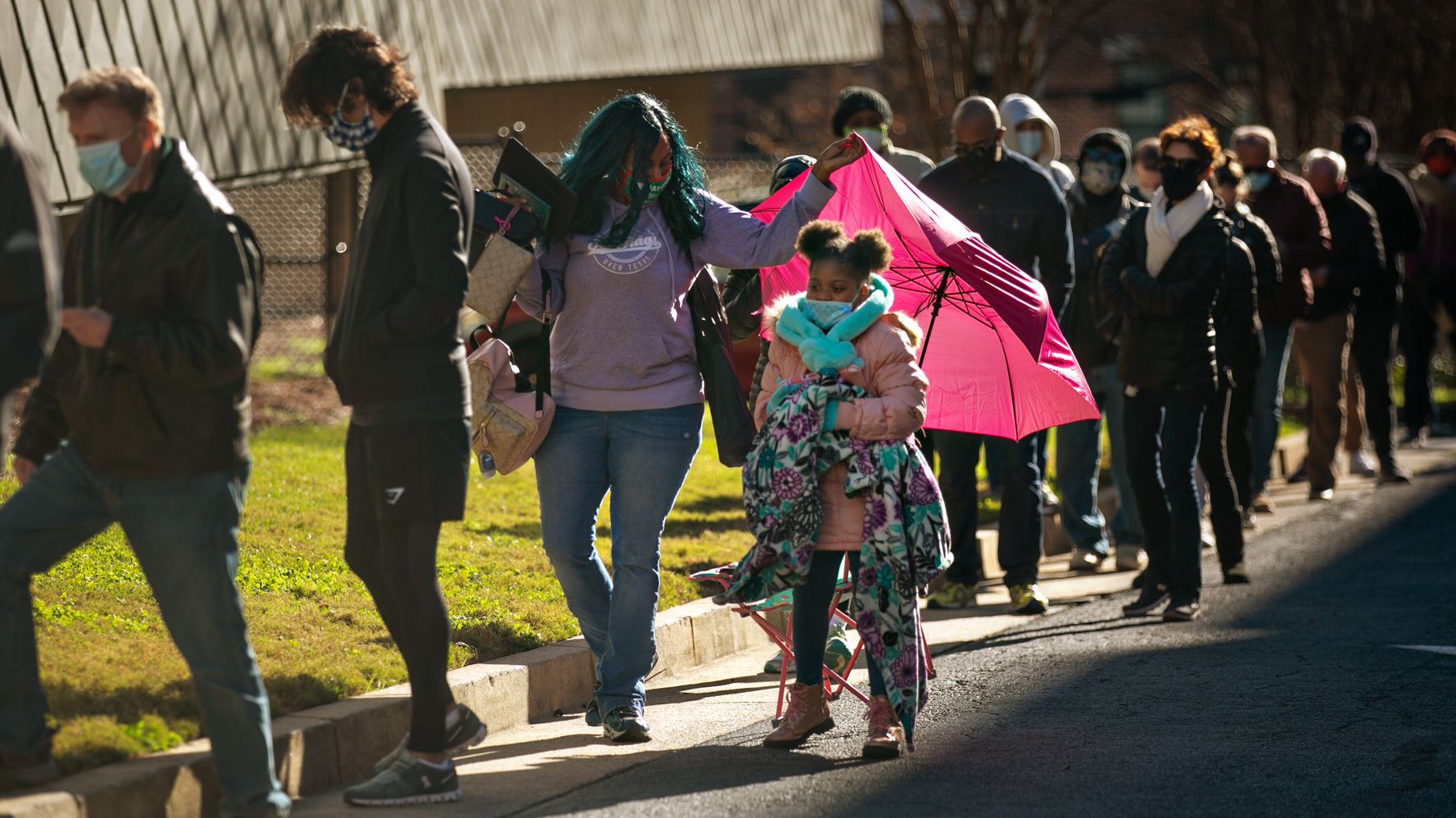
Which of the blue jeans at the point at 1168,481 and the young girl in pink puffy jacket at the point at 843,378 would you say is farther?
the blue jeans at the point at 1168,481

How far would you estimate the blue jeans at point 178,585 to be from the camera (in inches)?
179

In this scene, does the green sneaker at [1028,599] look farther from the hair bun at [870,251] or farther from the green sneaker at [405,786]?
the green sneaker at [405,786]

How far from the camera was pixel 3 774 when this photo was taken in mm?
4453

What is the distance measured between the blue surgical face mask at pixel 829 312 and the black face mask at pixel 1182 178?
9.35 feet

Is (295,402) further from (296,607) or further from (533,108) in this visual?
(296,607)

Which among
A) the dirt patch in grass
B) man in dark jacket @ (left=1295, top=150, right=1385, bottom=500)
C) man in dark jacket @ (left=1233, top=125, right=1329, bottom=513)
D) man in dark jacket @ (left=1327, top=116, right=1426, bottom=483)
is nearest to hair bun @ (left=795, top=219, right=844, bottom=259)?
man in dark jacket @ (left=1233, top=125, right=1329, bottom=513)

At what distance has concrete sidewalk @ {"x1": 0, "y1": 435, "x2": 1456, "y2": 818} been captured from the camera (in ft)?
15.2

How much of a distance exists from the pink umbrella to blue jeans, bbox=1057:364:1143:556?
2.84 metres

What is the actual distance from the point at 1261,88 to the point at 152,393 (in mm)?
19784

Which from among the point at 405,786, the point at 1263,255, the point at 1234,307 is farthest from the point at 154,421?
the point at 1263,255

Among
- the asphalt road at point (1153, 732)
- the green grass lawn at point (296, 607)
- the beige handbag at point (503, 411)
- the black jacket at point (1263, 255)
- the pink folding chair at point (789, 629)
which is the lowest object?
the asphalt road at point (1153, 732)

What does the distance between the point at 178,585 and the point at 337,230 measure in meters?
11.2

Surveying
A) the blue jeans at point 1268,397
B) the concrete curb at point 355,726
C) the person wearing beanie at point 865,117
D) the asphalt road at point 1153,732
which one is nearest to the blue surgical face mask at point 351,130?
the concrete curb at point 355,726

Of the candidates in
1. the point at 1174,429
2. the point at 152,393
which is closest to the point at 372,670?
the point at 152,393
